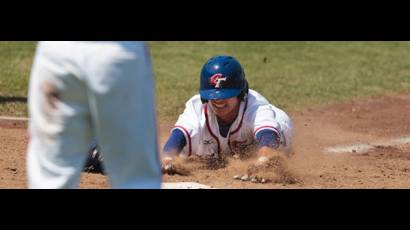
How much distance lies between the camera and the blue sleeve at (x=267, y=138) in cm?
670

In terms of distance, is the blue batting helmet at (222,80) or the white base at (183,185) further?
the blue batting helmet at (222,80)

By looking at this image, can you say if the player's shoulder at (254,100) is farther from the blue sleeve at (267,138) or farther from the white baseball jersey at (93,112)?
the white baseball jersey at (93,112)

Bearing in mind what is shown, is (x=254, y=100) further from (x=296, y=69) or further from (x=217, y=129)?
(x=296, y=69)

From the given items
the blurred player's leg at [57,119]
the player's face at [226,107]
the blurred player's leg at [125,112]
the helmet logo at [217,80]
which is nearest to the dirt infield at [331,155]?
the player's face at [226,107]

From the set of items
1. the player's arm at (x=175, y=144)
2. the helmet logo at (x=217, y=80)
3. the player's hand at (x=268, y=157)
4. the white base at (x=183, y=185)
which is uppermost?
the helmet logo at (x=217, y=80)

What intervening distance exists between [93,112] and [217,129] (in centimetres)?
377

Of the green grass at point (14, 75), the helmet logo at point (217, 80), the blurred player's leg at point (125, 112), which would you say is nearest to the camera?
the blurred player's leg at point (125, 112)

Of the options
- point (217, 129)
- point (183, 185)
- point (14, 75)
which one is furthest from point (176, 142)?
point (14, 75)

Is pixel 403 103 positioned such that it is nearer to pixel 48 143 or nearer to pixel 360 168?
pixel 360 168

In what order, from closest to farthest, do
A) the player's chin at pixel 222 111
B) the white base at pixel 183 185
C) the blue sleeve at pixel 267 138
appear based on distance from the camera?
the white base at pixel 183 185 → the blue sleeve at pixel 267 138 → the player's chin at pixel 222 111

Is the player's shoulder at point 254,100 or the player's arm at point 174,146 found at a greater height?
the player's shoulder at point 254,100

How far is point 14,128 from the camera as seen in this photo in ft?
28.3

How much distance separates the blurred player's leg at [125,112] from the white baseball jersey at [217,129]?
3.56 metres

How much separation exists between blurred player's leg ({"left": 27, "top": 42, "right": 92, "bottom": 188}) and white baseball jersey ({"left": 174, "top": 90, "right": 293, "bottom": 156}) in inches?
135
